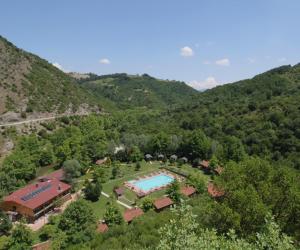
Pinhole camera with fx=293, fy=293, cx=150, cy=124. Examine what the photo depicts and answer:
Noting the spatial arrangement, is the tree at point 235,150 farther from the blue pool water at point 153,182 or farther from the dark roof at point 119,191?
the dark roof at point 119,191

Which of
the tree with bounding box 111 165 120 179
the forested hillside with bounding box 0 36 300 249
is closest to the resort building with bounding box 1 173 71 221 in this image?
the forested hillside with bounding box 0 36 300 249

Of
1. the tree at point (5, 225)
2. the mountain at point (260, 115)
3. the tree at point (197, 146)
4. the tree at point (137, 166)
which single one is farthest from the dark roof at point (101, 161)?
the mountain at point (260, 115)

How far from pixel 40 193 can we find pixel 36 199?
242 cm

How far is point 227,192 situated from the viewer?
90.6 ft

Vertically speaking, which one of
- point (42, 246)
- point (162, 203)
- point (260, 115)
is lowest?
point (42, 246)

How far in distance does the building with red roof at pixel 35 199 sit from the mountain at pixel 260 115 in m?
42.2

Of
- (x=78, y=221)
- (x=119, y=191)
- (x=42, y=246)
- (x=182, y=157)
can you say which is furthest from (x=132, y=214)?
(x=182, y=157)

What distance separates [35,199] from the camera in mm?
45594

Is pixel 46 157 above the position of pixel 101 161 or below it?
above

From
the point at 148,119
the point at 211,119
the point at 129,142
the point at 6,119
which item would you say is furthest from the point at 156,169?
the point at 148,119

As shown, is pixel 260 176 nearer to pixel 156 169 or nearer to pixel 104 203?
pixel 104 203

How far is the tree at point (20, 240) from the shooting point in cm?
3274

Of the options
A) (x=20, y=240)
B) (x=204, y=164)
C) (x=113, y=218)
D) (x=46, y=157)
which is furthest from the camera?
(x=204, y=164)

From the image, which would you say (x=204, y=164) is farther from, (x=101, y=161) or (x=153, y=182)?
(x=101, y=161)
